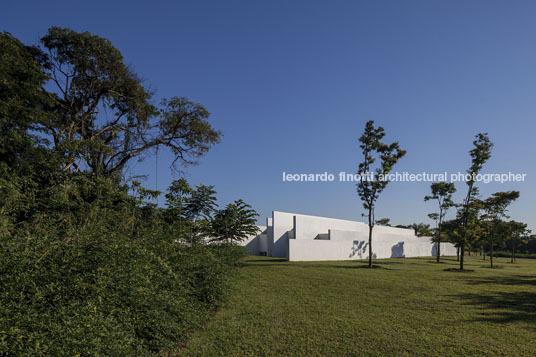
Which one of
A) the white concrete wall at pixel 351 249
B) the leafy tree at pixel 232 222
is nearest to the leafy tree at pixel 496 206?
the white concrete wall at pixel 351 249

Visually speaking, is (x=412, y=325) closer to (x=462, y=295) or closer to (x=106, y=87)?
(x=462, y=295)

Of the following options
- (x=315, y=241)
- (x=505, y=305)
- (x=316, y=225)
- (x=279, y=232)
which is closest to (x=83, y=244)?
(x=505, y=305)

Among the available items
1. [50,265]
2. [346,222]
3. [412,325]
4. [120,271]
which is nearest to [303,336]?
[412,325]

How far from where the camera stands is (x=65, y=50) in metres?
14.9

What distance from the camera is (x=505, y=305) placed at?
7.44 meters

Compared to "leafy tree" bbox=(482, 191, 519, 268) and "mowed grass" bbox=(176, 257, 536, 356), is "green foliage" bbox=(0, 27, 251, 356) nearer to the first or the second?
"mowed grass" bbox=(176, 257, 536, 356)

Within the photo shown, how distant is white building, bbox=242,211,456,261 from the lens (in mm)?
23891

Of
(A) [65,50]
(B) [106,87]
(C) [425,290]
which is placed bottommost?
(C) [425,290]

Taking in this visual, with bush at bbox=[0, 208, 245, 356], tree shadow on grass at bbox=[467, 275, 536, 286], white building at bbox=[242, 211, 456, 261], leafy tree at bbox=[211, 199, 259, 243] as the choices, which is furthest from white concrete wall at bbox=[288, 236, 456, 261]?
bush at bbox=[0, 208, 245, 356]

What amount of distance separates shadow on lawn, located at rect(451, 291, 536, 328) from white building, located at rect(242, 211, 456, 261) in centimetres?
1484

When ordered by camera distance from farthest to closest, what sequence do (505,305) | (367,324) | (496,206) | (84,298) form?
(496,206)
(505,305)
(367,324)
(84,298)

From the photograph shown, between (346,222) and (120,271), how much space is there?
35359 millimetres

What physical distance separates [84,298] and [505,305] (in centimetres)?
976

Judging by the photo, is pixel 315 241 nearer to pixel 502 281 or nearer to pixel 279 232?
pixel 279 232
